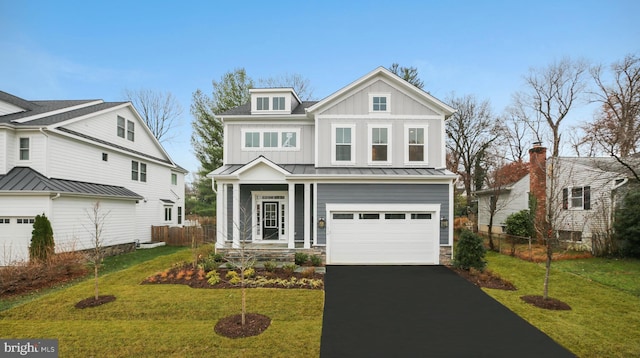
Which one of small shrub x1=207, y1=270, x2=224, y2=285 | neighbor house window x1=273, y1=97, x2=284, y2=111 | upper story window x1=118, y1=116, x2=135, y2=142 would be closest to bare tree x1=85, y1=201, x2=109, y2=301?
small shrub x1=207, y1=270, x2=224, y2=285

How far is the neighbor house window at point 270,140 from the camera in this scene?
13.9m

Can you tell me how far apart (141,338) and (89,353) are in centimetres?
77

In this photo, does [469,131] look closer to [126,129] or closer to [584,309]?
[584,309]

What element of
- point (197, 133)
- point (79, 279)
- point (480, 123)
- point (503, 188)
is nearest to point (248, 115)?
point (79, 279)

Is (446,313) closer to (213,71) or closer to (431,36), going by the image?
(431,36)

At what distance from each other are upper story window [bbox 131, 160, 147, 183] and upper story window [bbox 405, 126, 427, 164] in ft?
53.8

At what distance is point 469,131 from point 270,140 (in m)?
19.0

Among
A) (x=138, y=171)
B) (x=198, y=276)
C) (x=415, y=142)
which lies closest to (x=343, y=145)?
(x=415, y=142)

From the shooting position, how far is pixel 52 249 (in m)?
11.1

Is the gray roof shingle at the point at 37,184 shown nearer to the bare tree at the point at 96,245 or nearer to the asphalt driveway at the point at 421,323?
the bare tree at the point at 96,245

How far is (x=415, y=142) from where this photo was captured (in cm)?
1295

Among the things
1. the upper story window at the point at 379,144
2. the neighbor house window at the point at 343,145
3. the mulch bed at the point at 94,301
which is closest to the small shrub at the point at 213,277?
the mulch bed at the point at 94,301

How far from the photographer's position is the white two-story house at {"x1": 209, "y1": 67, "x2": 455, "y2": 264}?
1191 cm

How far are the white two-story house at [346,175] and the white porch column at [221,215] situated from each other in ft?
0.15
